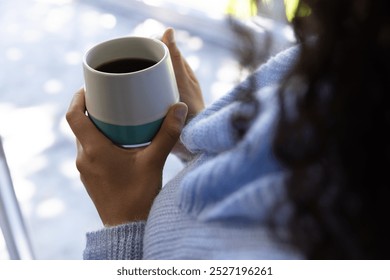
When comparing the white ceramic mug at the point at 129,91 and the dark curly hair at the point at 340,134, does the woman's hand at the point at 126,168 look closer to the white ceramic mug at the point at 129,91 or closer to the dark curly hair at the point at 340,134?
the white ceramic mug at the point at 129,91

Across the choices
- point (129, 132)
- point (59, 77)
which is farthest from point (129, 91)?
point (59, 77)

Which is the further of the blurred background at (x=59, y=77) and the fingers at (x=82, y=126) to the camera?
the blurred background at (x=59, y=77)

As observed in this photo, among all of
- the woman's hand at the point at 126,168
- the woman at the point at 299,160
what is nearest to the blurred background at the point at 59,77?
the woman's hand at the point at 126,168

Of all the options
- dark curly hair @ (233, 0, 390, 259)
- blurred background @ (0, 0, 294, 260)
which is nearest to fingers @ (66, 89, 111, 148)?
dark curly hair @ (233, 0, 390, 259)

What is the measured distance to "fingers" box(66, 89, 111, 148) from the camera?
56cm

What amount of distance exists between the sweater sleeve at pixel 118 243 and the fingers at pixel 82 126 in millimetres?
90

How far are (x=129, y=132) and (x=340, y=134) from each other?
24 centimetres

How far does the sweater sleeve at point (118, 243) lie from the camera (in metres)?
0.52

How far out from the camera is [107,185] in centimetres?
56

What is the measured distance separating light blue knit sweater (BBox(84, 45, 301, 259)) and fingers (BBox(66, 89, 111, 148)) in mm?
104

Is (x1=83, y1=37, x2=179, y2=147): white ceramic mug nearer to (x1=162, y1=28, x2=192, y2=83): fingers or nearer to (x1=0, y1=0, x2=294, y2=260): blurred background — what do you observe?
(x1=162, y1=28, x2=192, y2=83): fingers

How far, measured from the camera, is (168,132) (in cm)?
55

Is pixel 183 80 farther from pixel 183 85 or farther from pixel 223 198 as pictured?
pixel 223 198
